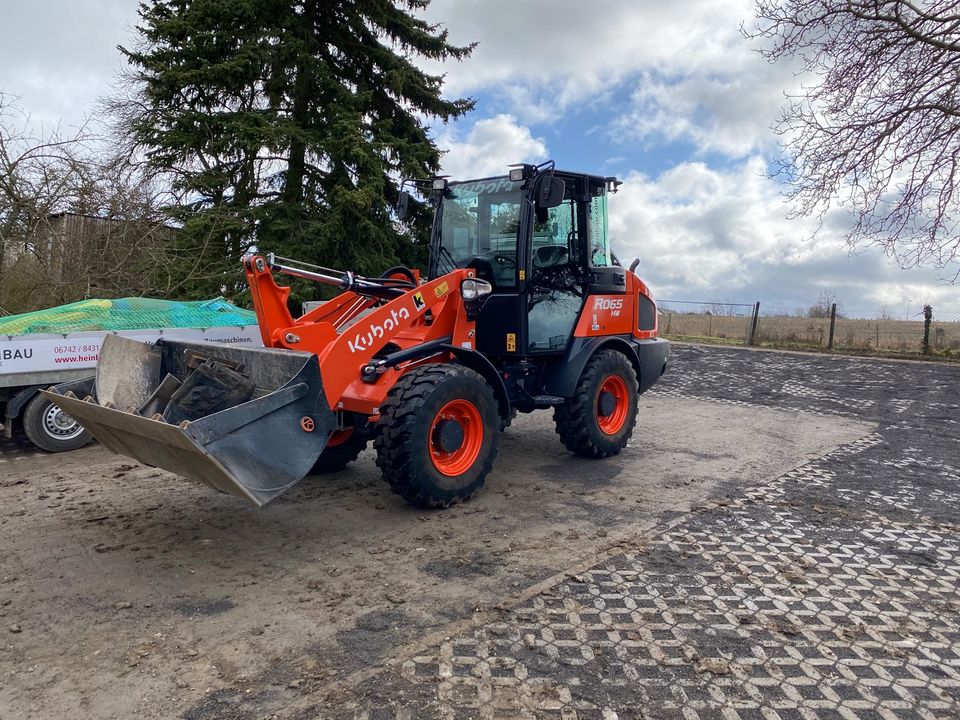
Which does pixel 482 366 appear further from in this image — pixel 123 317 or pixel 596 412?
pixel 123 317

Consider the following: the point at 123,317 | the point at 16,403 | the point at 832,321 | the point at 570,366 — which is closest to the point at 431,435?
the point at 570,366

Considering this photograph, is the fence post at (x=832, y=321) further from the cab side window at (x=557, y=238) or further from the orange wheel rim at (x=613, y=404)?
the cab side window at (x=557, y=238)

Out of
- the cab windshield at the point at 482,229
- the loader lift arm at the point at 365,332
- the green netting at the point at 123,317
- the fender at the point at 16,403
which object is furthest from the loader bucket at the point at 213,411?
the green netting at the point at 123,317

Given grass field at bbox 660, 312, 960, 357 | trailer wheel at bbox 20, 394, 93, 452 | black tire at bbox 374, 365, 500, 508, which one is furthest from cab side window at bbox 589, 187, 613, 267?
grass field at bbox 660, 312, 960, 357

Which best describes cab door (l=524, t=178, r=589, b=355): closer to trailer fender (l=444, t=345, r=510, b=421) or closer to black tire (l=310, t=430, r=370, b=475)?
trailer fender (l=444, t=345, r=510, b=421)

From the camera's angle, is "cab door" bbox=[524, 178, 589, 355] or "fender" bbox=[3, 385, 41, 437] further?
"fender" bbox=[3, 385, 41, 437]

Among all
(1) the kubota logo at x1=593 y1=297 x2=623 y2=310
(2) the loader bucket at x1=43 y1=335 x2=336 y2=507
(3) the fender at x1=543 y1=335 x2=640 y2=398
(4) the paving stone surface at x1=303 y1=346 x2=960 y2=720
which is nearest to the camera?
(4) the paving stone surface at x1=303 y1=346 x2=960 y2=720

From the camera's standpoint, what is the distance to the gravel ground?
3.00 meters

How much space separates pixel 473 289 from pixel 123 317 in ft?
15.4

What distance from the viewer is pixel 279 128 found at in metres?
13.6

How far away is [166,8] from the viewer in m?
14.9

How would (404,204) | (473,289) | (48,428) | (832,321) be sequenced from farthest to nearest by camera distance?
(832,321)
(48,428)
(404,204)
(473,289)

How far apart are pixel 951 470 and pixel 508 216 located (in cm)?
515

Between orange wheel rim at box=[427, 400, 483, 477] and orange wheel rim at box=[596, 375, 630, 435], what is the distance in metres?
1.87
